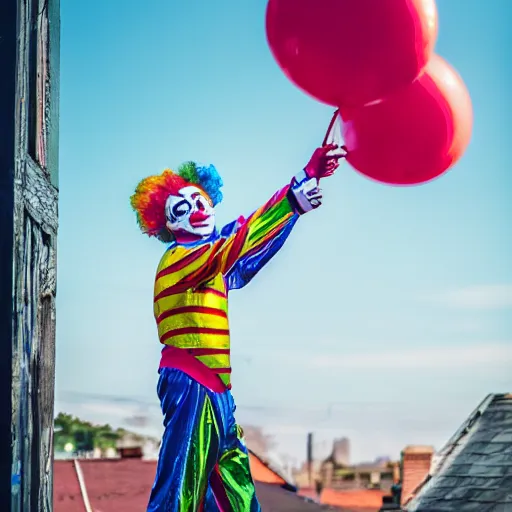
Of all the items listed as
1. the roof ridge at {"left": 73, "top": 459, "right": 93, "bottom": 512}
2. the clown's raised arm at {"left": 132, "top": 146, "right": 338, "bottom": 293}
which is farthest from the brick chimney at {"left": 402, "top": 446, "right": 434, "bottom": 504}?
the clown's raised arm at {"left": 132, "top": 146, "right": 338, "bottom": 293}

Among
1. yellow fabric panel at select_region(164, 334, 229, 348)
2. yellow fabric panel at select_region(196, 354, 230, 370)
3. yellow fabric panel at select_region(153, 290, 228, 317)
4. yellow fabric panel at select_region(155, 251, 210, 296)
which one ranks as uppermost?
yellow fabric panel at select_region(155, 251, 210, 296)

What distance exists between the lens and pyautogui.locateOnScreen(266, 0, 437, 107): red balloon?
367 cm

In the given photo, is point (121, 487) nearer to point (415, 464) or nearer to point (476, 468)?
point (476, 468)

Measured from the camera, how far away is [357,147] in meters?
3.98

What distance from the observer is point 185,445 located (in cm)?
398

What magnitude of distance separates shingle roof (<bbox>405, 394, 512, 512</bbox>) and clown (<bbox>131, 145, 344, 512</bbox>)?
184 centimetres

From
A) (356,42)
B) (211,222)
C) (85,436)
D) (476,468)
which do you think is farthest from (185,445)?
(85,436)

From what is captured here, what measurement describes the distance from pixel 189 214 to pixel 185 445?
87 centimetres

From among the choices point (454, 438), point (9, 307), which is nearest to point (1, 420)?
point (9, 307)

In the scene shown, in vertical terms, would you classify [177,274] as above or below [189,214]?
below

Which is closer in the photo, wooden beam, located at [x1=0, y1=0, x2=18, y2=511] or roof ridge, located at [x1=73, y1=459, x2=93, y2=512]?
wooden beam, located at [x1=0, y1=0, x2=18, y2=511]

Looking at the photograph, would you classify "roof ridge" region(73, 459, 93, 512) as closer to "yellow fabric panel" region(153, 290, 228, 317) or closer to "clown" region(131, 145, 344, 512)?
"clown" region(131, 145, 344, 512)

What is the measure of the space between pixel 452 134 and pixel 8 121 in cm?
152

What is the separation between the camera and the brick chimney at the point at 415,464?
24.8ft
